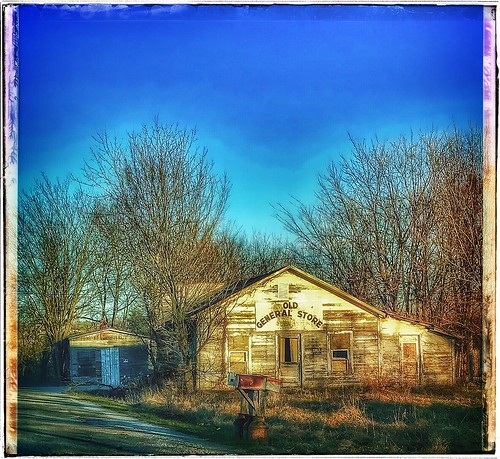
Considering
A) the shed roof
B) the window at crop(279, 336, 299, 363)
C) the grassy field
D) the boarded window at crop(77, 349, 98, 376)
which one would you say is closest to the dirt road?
the grassy field

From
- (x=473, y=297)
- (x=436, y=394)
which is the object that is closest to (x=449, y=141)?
(x=473, y=297)

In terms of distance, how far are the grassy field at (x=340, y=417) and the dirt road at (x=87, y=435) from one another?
1.38ft

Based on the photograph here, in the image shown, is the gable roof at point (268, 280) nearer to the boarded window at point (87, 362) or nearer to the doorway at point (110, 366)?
the doorway at point (110, 366)

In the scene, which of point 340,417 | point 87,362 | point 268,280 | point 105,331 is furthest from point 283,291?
point 87,362

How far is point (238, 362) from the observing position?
13.7m

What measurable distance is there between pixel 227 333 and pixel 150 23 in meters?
5.23

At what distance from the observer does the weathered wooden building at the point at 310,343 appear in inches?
535

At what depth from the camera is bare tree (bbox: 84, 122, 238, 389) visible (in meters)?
13.8

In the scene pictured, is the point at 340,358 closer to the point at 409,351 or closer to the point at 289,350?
the point at 289,350

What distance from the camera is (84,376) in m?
13.9

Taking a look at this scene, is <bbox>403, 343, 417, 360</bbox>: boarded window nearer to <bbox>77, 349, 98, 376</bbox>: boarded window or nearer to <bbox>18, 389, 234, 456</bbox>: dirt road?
<bbox>18, 389, 234, 456</bbox>: dirt road

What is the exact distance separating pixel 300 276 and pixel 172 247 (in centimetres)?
225

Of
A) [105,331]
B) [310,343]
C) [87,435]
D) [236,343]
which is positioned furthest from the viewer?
[105,331]

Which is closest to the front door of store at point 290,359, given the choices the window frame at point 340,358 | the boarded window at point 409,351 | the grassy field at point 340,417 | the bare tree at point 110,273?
the grassy field at point 340,417
